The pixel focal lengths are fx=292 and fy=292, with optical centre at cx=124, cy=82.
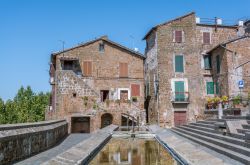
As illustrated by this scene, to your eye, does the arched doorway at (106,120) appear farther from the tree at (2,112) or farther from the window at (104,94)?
the tree at (2,112)

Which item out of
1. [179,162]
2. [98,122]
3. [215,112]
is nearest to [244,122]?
[179,162]

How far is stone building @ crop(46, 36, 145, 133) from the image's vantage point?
2922 cm

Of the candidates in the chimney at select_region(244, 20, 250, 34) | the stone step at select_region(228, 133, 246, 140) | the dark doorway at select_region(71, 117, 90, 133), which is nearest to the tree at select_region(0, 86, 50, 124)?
the dark doorway at select_region(71, 117, 90, 133)

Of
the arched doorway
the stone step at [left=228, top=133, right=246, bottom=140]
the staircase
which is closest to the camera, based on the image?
the staircase

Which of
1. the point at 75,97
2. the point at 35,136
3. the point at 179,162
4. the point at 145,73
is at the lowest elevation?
the point at 179,162

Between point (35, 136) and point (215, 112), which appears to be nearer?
point (35, 136)

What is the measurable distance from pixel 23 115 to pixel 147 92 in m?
27.3

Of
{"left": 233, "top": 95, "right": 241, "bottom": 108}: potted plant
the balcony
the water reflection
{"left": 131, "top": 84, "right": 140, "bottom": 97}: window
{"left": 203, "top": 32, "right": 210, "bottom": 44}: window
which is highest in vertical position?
{"left": 203, "top": 32, "right": 210, "bottom": 44}: window

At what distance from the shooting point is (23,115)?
172 ft

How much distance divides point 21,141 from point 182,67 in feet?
78.6

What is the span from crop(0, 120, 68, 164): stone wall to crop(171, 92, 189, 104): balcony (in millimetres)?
18778

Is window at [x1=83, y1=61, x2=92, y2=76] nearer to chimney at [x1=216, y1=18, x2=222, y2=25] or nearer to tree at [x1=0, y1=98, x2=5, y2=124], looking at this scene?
chimney at [x1=216, y1=18, x2=222, y2=25]

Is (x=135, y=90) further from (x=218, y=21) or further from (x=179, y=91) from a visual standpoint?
(x=218, y=21)

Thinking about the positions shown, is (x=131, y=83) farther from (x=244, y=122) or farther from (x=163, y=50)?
(x=244, y=122)
